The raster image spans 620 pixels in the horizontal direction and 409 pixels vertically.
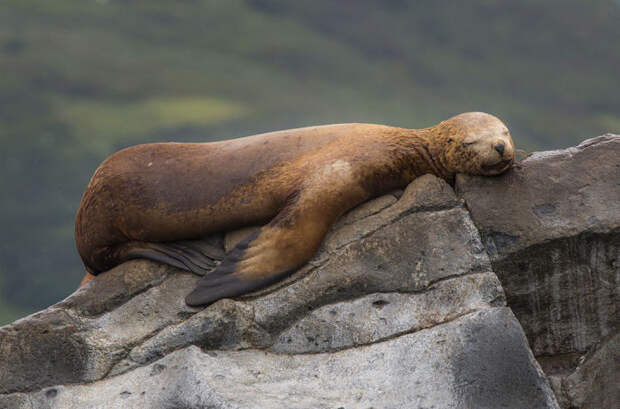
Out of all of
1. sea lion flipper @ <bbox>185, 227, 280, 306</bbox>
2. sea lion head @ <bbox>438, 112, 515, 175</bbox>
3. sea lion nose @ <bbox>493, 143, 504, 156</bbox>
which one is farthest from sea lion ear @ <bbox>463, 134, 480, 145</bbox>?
sea lion flipper @ <bbox>185, 227, 280, 306</bbox>

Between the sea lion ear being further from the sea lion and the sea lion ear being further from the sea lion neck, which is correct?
the sea lion neck

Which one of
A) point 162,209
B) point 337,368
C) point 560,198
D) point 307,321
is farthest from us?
point 162,209

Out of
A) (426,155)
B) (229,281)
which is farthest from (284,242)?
(426,155)

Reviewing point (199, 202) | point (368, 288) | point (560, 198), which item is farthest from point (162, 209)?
point (560, 198)

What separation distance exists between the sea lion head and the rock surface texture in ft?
0.28

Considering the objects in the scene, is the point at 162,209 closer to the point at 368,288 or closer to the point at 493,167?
the point at 368,288

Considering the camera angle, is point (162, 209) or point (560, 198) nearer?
point (560, 198)

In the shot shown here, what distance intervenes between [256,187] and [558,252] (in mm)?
1589

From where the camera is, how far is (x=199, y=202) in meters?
4.00

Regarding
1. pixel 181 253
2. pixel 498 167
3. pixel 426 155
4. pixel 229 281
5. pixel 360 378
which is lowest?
pixel 360 378

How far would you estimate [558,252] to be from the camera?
12.1 ft

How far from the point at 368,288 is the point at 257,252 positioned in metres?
0.59

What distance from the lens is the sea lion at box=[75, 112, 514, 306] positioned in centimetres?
372

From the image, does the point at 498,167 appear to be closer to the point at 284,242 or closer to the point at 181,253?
the point at 284,242
